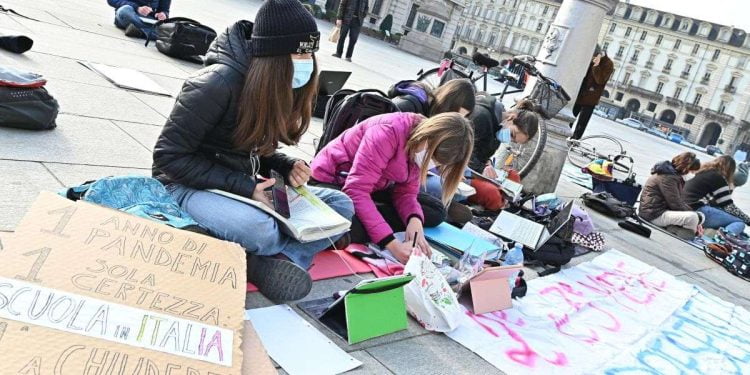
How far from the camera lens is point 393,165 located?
139 inches

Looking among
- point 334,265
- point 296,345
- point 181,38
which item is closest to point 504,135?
point 334,265

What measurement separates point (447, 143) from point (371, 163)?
46 cm

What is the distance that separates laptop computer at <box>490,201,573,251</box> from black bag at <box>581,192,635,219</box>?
3.12 m

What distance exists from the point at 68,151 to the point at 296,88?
5.39 ft

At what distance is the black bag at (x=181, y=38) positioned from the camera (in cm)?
726

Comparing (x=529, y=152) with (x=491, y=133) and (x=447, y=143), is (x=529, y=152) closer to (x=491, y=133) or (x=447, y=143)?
(x=491, y=133)

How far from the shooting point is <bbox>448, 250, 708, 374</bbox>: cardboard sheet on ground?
3062mm

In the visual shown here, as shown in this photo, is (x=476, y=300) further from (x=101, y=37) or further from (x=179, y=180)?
(x=101, y=37)

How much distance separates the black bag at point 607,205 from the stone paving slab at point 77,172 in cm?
595

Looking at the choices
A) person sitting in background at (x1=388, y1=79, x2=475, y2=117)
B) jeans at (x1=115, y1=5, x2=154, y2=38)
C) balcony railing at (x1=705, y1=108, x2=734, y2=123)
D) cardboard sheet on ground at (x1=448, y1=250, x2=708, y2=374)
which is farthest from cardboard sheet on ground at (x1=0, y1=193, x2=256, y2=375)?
balcony railing at (x1=705, y1=108, x2=734, y2=123)

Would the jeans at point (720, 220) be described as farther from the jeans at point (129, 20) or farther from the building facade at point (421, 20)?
the building facade at point (421, 20)

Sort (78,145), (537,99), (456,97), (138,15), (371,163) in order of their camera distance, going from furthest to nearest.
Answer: (138,15) < (537,99) < (456,97) < (78,145) < (371,163)

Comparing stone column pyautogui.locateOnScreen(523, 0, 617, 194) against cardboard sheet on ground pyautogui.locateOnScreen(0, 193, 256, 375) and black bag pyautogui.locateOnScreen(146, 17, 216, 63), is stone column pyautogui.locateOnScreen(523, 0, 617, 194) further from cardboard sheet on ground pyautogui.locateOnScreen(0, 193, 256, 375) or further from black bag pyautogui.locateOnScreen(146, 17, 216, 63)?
cardboard sheet on ground pyautogui.locateOnScreen(0, 193, 256, 375)

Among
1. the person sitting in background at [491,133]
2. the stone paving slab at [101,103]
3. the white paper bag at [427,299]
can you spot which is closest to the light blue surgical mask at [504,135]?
the person sitting in background at [491,133]
